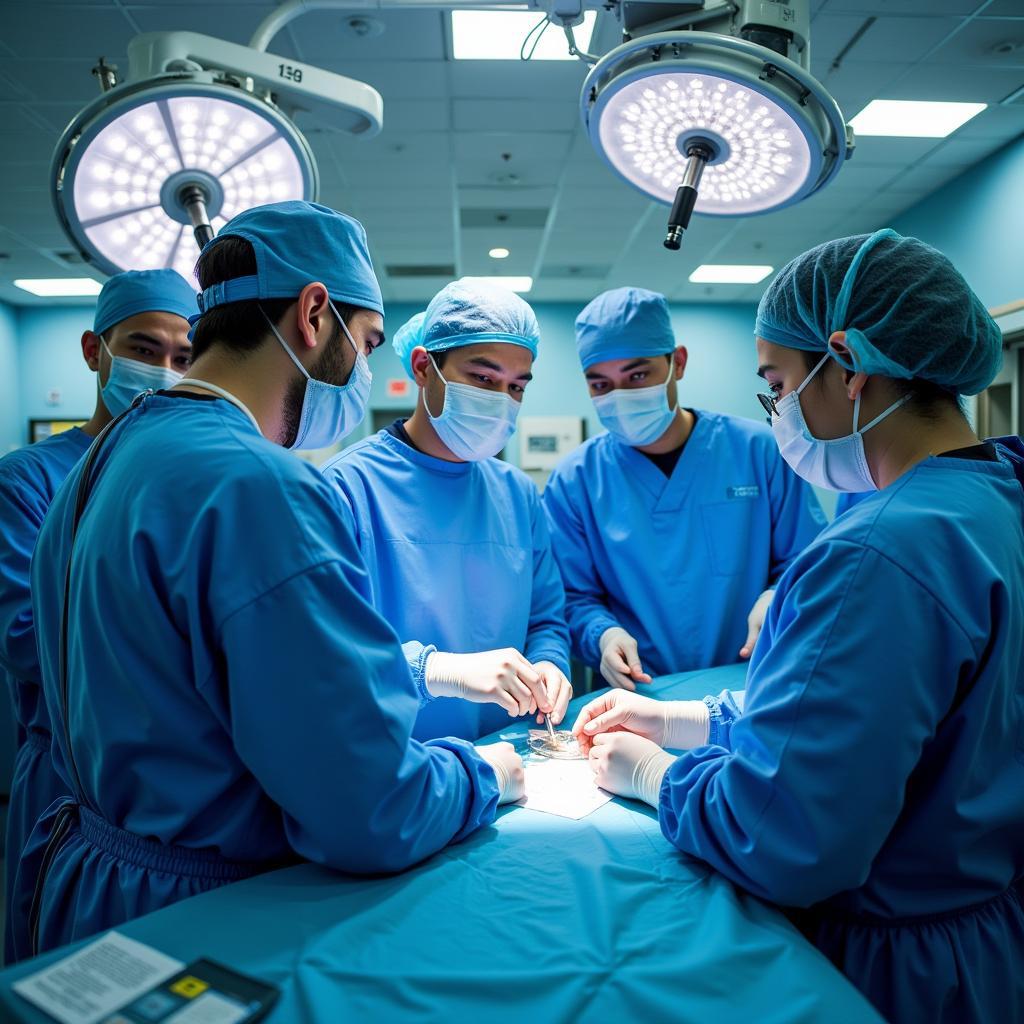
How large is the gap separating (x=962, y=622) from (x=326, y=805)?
715 mm

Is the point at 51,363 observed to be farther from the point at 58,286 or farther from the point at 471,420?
the point at 471,420

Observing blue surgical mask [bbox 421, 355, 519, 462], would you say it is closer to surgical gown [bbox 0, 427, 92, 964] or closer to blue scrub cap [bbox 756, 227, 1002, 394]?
blue scrub cap [bbox 756, 227, 1002, 394]

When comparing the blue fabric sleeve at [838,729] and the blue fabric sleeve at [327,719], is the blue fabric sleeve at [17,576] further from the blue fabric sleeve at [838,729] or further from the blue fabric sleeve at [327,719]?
the blue fabric sleeve at [838,729]

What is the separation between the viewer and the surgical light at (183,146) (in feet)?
3.57

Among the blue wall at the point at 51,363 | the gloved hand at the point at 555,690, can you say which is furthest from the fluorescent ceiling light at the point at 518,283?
the gloved hand at the point at 555,690

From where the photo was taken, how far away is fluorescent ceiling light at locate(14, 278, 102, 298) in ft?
23.2

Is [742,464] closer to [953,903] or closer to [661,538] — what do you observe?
[661,538]

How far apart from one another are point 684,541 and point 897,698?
1.26 metres

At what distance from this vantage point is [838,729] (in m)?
0.85

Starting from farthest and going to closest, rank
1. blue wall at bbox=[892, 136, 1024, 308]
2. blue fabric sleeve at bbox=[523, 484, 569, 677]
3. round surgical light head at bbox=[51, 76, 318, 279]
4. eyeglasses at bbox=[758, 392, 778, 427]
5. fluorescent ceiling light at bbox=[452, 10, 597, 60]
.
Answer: blue wall at bbox=[892, 136, 1024, 308]
fluorescent ceiling light at bbox=[452, 10, 597, 60]
blue fabric sleeve at bbox=[523, 484, 569, 677]
eyeglasses at bbox=[758, 392, 778, 427]
round surgical light head at bbox=[51, 76, 318, 279]

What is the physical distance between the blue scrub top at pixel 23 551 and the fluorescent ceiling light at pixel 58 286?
613 cm

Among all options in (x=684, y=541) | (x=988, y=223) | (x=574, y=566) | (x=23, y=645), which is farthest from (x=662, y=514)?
(x=988, y=223)

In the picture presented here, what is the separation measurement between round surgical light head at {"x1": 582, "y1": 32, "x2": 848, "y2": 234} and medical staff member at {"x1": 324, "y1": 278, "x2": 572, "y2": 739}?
58 centimetres

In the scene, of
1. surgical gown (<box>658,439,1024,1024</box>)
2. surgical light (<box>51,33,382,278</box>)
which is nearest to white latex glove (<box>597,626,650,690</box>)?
surgical gown (<box>658,439,1024,1024</box>)
